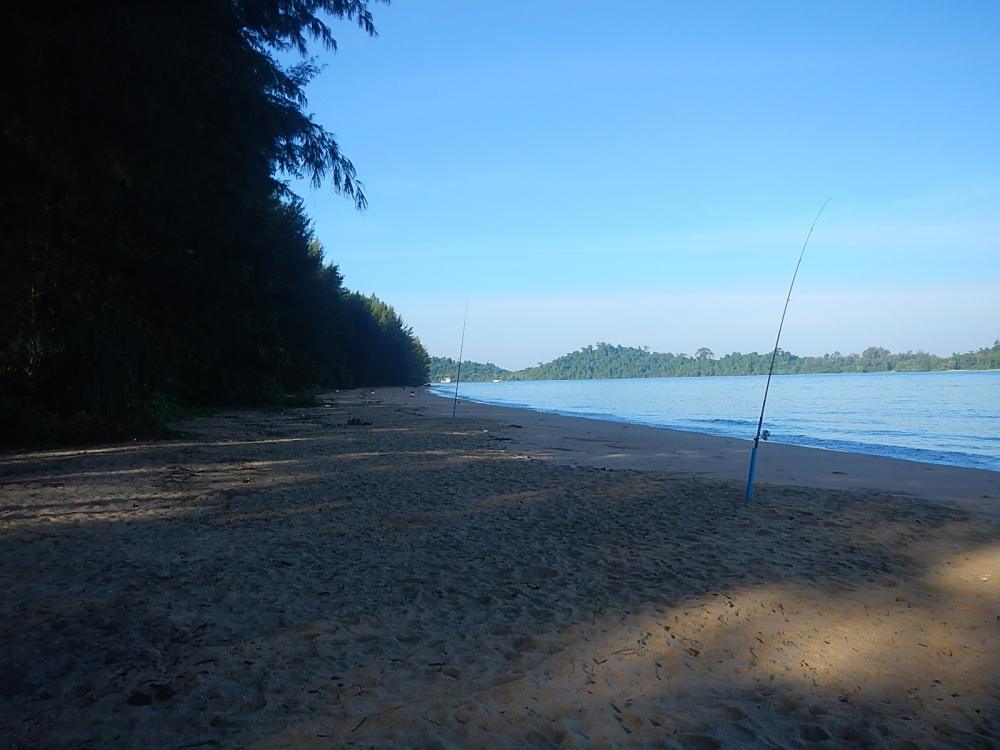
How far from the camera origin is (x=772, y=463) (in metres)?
10.2

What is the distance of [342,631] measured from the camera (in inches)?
116

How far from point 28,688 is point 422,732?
147 cm

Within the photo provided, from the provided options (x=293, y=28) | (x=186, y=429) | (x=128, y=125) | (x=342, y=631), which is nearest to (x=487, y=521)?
(x=342, y=631)

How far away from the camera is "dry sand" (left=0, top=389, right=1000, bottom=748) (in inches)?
87.4

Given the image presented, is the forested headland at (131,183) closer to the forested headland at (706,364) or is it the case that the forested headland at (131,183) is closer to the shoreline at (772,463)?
the shoreline at (772,463)

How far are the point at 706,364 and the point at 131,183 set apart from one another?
127804 millimetres

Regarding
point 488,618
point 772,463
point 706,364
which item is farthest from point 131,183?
point 706,364

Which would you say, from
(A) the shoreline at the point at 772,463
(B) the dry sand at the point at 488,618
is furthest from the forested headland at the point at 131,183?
(A) the shoreline at the point at 772,463

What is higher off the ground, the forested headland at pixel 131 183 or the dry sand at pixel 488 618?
the forested headland at pixel 131 183

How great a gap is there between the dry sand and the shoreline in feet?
4.48

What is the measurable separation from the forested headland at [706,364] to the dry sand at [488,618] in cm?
2955

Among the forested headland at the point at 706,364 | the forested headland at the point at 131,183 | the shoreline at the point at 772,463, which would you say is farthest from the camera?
the forested headland at the point at 706,364

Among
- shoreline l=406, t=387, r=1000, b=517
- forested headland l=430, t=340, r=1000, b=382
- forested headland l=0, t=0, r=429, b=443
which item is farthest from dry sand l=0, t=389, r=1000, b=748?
forested headland l=430, t=340, r=1000, b=382

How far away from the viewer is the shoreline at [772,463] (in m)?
7.68
